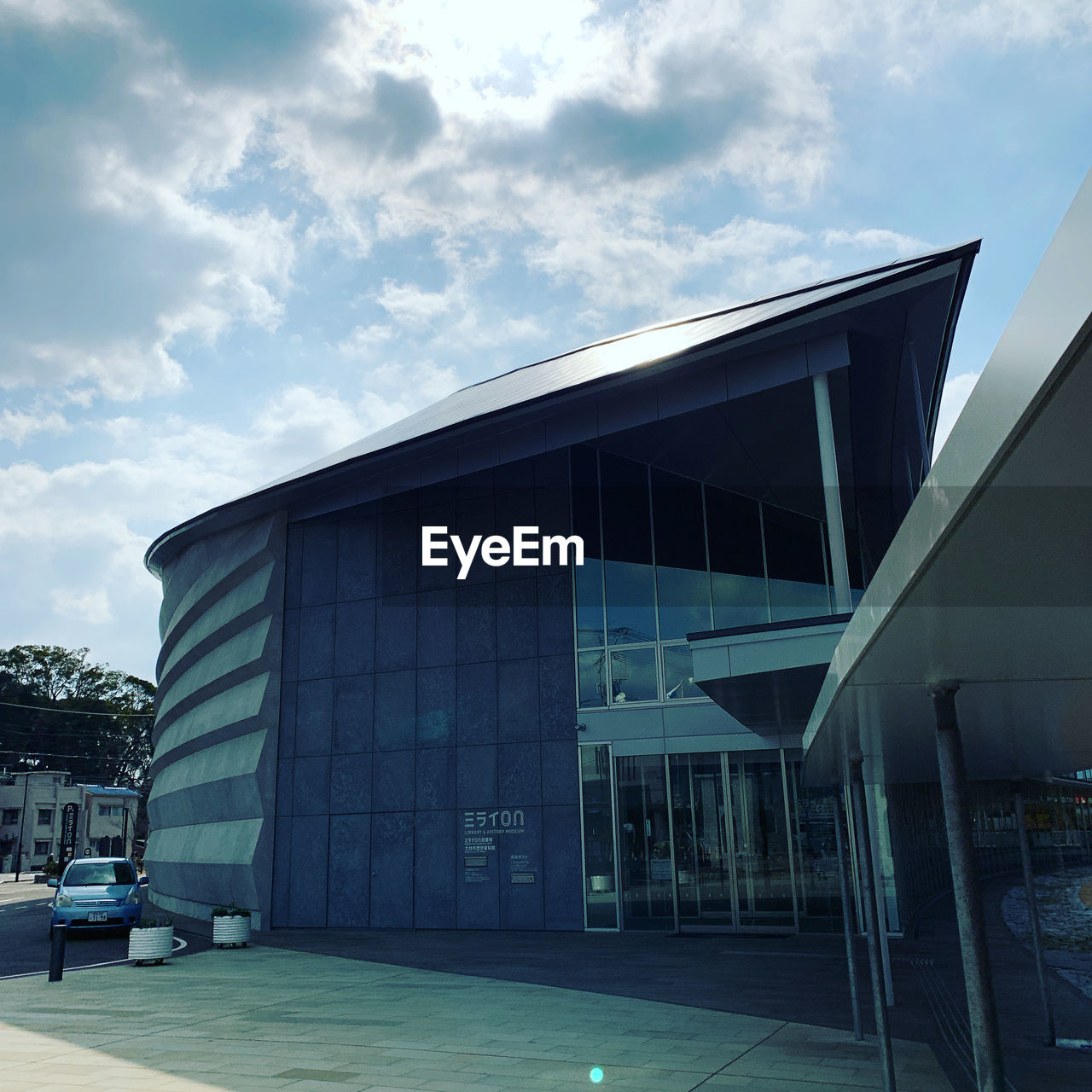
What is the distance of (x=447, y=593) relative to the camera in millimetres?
23875

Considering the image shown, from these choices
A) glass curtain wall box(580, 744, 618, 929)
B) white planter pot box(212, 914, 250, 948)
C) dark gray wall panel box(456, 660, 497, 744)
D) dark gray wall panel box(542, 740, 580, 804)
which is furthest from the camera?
dark gray wall panel box(456, 660, 497, 744)

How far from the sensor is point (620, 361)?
20.7 metres

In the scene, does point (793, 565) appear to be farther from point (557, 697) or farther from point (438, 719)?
point (438, 719)

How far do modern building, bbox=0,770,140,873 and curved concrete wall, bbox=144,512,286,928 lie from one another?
61.5 metres

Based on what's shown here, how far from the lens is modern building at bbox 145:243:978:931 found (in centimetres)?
1911

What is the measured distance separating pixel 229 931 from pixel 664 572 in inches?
449

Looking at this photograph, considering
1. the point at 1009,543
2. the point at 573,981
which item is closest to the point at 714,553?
the point at 573,981

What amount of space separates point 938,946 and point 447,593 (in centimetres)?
1262

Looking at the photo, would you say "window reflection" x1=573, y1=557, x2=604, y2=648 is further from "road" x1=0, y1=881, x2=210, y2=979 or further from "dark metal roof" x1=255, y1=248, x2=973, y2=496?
"road" x1=0, y1=881, x2=210, y2=979

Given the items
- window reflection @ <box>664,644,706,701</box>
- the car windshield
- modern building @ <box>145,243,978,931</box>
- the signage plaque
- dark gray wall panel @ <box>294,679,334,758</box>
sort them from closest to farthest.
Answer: modern building @ <box>145,243,978,931</box> → window reflection @ <box>664,644,706,701</box> → the car windshield → dark gray wall panel @ <box>294,679,334,758</box> → the signage plaque

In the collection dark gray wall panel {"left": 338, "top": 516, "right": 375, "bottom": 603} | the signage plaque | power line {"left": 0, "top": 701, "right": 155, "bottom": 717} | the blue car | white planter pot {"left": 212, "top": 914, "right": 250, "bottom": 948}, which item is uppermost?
power line {"left": 0, "top": 701, "right": 155, "bottom": 717}

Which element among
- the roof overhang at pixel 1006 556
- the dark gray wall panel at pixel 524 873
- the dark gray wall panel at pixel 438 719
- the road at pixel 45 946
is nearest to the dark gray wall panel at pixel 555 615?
the dark gray wall panel at pixel 438 719

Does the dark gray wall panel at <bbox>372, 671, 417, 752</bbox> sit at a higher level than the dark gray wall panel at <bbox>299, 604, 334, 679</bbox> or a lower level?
lower

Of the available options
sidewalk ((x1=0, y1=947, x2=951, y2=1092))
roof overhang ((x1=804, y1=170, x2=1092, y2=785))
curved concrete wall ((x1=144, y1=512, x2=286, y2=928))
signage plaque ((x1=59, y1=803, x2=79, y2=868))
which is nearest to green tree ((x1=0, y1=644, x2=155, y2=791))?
signage plaque ((x1=59, y1=803, x2=79, y2=868))
